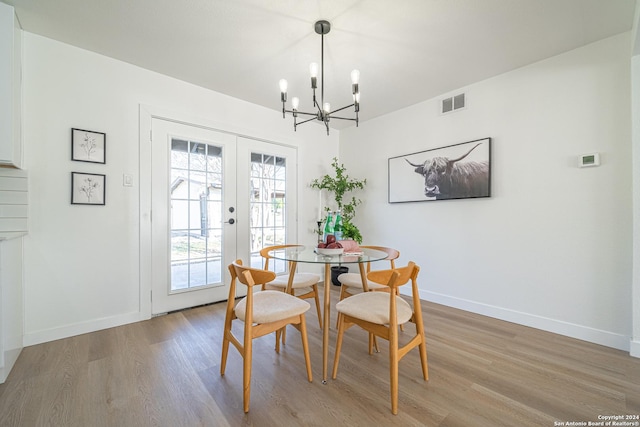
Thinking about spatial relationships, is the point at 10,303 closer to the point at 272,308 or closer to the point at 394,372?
the point at 272,308

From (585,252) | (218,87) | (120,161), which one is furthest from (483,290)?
(120,161)

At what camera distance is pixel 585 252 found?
2.30 m

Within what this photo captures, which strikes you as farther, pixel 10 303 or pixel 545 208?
pixel 545 208

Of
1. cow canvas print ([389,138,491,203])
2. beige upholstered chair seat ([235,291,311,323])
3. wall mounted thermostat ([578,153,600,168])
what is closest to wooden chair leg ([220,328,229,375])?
beige upholstered chair seat ([235,291,311,323])

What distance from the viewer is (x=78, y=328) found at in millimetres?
2342

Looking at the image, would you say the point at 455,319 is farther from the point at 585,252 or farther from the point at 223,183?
the point at 223,183

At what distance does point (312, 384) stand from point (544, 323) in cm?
234

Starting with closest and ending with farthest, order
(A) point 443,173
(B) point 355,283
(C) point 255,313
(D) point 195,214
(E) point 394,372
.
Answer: (E) point 394,372
(C) point 255,313
(B) point 355,283
(D) point 195,214
(A) point 443,173

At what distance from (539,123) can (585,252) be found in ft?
4.13

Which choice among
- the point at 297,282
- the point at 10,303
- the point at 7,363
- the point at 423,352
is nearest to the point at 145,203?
the point at 10,303

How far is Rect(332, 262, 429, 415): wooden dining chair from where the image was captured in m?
1.43

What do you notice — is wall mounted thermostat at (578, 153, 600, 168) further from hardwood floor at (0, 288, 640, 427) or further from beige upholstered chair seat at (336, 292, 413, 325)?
beige upholstered chair seat at (336, 292, 413, 325)

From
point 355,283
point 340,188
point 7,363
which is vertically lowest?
point 7,363

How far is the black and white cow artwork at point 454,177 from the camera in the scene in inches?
113
